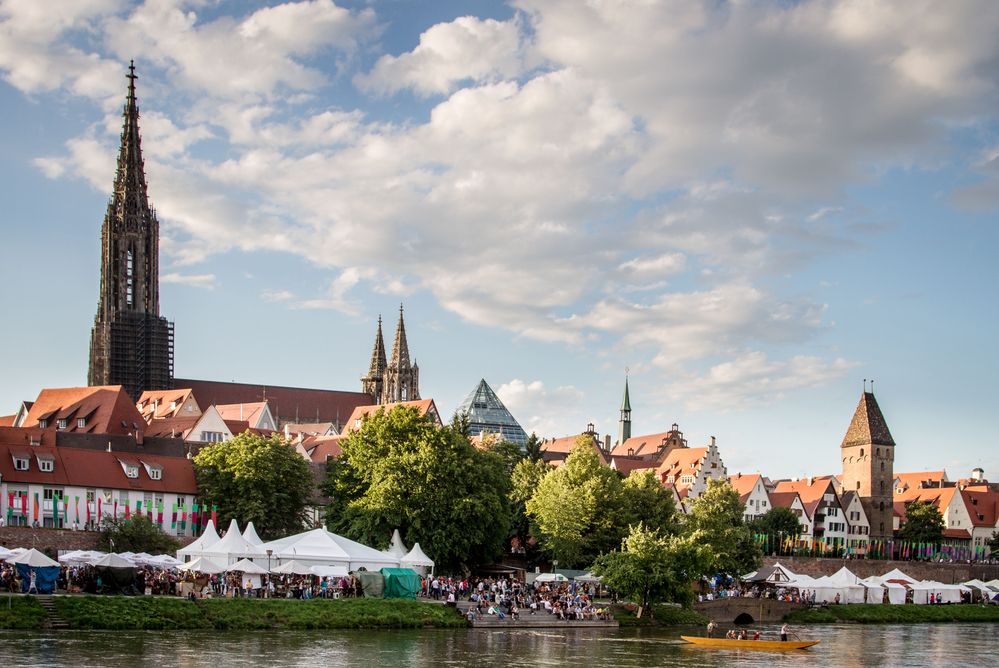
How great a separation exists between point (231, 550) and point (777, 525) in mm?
70781

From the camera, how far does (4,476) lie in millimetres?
86250

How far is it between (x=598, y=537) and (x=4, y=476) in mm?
40244

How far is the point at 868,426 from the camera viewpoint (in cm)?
14650

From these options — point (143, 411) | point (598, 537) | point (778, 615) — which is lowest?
point (778, 615)

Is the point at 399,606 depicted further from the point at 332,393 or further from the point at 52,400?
the point at 332,393

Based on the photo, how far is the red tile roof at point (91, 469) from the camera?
87750 millimetres

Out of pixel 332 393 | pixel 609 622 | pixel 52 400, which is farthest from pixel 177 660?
pixel 332 393

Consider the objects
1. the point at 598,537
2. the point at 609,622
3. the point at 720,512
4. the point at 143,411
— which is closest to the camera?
the point at 609,622

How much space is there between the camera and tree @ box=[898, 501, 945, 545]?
137375mm

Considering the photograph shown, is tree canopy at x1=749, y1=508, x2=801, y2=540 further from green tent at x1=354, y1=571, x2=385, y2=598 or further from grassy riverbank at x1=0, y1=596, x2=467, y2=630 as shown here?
green tent at x1=354, y1=571, x2=385, y2=598

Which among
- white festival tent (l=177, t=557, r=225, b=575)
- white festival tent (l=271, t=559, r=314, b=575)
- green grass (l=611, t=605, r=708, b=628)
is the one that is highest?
white festival tent (l=177, t=557, r=225, b=575)

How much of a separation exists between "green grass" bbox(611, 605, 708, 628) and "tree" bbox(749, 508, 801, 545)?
42762 millimetres

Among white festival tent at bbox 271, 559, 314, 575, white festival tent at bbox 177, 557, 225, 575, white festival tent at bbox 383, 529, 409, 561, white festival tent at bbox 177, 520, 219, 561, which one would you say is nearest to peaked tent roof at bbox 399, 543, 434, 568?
white festival tent at bbox 383, 529, 409, 561

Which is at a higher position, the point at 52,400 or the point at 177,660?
the point at 52,400
